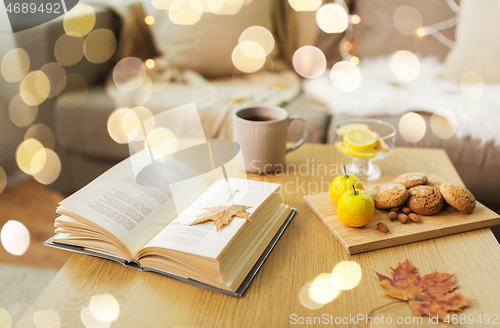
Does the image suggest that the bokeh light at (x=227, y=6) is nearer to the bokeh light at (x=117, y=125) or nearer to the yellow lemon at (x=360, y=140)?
the bokeh light at (x=117, y=125)

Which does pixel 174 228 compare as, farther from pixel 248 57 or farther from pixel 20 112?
pixel 20 112

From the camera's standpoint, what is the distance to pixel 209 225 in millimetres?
591

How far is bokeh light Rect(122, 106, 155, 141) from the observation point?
1.54 metres

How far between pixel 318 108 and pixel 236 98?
1.19 ft

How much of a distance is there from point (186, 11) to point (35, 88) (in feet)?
2.75

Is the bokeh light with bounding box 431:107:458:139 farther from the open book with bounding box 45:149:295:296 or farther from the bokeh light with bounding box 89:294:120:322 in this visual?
the bokeh light with bounding box 89:294:120:322

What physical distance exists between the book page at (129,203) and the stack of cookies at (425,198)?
38cm

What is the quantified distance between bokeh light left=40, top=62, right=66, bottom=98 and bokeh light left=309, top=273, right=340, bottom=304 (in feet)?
4.95

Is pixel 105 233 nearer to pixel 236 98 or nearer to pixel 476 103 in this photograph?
pixel 236 98

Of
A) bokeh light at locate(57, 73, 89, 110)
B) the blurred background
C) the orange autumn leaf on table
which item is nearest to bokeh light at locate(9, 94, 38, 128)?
the blurred background

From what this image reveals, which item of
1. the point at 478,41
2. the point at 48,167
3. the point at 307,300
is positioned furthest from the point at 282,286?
the point at 48,167

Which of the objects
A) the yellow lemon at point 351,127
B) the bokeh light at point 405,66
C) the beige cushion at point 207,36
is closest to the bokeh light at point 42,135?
the beige cushion at point 207,36

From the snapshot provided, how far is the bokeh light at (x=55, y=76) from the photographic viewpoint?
5.15 feet

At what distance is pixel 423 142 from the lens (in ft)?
4.27
